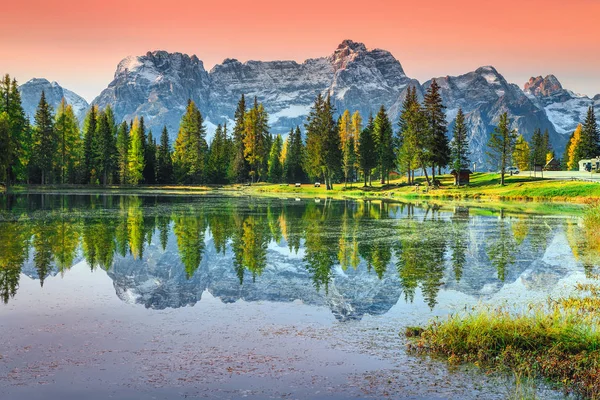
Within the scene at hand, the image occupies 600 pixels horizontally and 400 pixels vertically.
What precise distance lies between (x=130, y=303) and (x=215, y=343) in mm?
5666

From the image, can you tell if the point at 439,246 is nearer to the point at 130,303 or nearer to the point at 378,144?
the point at 130,303

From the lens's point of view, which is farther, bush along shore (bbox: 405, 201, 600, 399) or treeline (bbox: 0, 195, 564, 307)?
treeline (bbox: 0, 195, 564, 307)

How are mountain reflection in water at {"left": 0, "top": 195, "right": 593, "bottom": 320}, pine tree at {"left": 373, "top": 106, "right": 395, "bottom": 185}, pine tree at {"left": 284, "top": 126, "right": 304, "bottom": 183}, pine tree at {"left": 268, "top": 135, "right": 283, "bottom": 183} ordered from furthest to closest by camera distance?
pine tree at {"left": 284, "top": 126, "right": 304, "bottom": 183}, pine tree at {"left": 268, "top": 135, "right": 283, "bottom": 183}, pine tree at {"left": 373, "top": 106, "right": 395, "bottom": 185}, mountain reflection in water at {"left": 0, "top": 195, "right": 593, "bottom": 320}

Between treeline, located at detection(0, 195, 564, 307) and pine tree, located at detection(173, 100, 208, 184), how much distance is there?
83998 mm

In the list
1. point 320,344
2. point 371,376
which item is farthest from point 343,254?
point 371,376

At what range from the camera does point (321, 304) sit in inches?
737

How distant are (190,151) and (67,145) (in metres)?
27.3

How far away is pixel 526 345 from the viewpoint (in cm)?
1335

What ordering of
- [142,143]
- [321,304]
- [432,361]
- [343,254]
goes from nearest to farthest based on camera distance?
1. [432,361]
2. [321,304]
3. [343,254]
4. [142,143]

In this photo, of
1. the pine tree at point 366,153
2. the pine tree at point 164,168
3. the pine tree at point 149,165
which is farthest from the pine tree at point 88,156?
the pine tree at point 366,153

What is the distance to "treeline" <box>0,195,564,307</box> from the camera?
24.8 metres

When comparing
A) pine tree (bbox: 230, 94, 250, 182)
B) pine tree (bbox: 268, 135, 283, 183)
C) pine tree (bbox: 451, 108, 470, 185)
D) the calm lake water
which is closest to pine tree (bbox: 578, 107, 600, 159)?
pine tree (bbox: 451, 108, 470, 185)

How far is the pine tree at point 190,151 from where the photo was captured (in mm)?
136750

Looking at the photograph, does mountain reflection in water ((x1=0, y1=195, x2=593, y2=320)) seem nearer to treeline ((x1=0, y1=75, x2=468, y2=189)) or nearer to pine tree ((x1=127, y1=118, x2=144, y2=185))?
treeline ((x1=0, y1=75, x2=468, y2=189))
